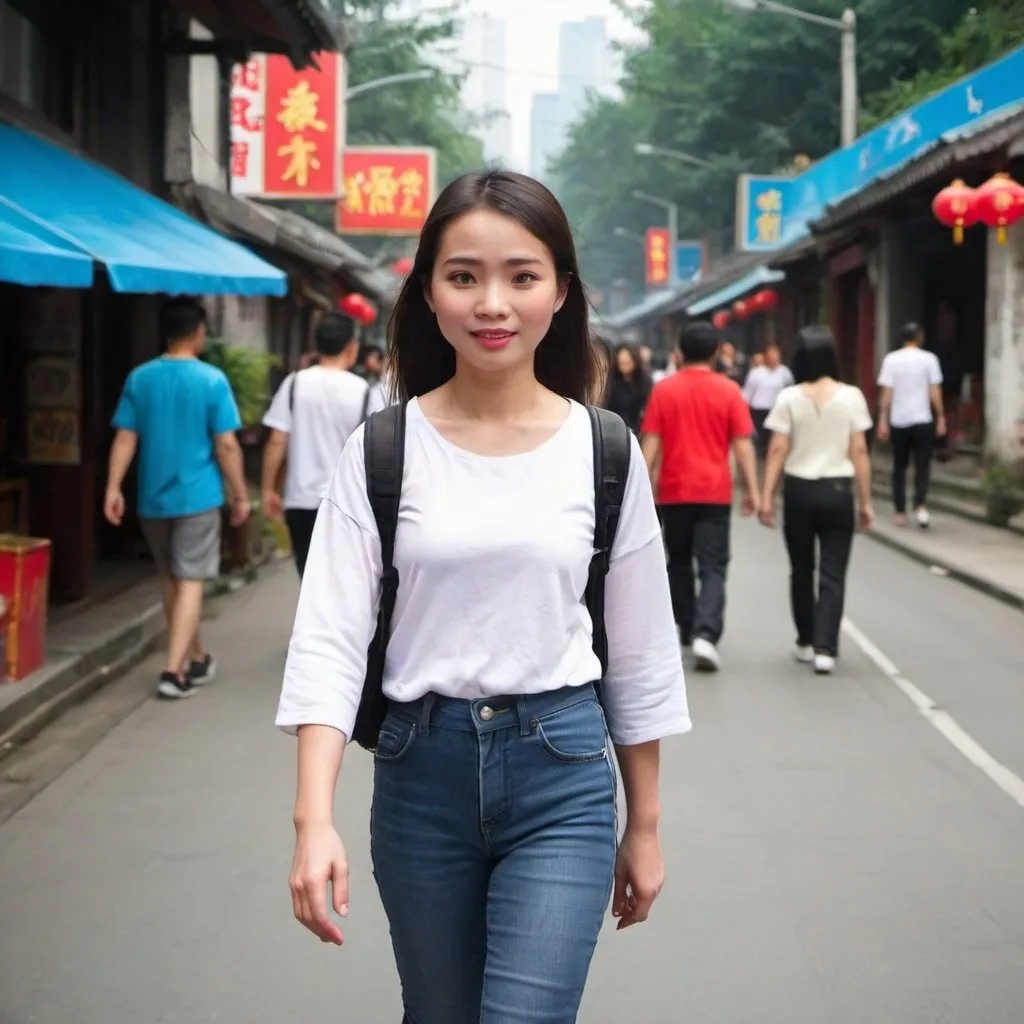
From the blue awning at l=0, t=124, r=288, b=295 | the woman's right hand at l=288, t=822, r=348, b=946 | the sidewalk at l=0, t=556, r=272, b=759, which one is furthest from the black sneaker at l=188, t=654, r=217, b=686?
the woman's right hand at l=288, t=822, r=348, b=946

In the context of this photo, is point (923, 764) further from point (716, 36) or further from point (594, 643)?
point (716, 36)

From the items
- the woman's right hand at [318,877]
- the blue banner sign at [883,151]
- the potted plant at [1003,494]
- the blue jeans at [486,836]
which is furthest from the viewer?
the blue banner sign at [883,151]

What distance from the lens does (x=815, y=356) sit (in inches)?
342

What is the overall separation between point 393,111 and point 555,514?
42.2 meters

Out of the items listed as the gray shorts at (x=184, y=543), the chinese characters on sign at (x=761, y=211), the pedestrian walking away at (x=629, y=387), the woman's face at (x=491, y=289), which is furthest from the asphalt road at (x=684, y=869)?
the chinese characters on sign at (x=761, y=211)

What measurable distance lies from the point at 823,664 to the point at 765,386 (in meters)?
13.8

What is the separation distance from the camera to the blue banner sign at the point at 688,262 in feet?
188

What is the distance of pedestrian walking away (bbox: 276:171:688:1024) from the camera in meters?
2.46

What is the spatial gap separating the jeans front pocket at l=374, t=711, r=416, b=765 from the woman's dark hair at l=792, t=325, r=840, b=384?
6360 mm

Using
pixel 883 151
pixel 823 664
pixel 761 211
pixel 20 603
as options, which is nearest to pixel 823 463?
pixel 823 664

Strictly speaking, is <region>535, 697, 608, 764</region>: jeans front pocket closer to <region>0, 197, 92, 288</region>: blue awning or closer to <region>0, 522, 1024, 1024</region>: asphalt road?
<region>0, 522, 1024, 1024</region>: asphalt road

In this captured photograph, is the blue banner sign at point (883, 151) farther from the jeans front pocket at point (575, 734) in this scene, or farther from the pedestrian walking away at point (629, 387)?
the jeans front pocket at point (575, 734)

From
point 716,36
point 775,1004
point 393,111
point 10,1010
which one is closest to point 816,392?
point 775,1004

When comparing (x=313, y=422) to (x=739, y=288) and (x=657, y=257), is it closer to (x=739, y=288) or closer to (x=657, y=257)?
(x=739, y=288)
